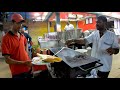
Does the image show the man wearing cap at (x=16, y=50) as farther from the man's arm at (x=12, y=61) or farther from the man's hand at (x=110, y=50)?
the man's hand at (x=110, y=50)

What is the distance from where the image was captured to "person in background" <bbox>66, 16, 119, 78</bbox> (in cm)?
185

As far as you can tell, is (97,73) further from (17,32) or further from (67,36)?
(67,36)

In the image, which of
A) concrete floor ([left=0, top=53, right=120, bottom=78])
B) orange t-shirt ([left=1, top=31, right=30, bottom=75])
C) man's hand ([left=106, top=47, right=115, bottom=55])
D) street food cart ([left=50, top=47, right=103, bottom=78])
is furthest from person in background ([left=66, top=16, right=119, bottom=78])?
concrete floor ([left=0, top=53, right=120, bottom=78])

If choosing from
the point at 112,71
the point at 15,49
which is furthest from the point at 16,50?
the point at 112,71

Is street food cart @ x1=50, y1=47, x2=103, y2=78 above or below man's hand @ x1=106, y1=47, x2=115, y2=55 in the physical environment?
below

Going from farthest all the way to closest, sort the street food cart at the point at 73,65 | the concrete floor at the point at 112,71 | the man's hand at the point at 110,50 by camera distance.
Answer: the concrete floor at the point at 112,71 → the man's hand at the point at 110,50 → the street food cart at the point at 73,65

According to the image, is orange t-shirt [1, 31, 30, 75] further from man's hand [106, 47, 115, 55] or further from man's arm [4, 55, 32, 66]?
man's hand [106, 47, 115, 55]

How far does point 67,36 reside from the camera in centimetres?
361

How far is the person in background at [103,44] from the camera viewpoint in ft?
6.08

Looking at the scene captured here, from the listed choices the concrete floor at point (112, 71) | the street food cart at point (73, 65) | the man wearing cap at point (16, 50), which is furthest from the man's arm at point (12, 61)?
the concrete floor at point (112, 71)

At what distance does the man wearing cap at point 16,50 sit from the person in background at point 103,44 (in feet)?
2.66

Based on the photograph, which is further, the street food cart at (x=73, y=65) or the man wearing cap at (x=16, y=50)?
the man wearing cap at (x=16, y=50)

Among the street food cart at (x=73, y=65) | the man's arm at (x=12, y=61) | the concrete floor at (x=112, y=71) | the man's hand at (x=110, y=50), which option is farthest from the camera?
the concrete floor at (x=112, y=71)
